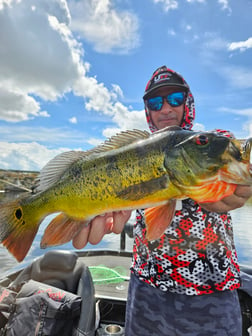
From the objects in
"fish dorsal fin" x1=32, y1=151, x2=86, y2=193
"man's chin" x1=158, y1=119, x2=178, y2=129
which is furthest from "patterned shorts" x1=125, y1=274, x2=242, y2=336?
"man's chin" x1=158, y1=119, x2=178, y2=129

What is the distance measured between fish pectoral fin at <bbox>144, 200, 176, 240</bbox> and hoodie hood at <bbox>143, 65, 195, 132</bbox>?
5.72 feet

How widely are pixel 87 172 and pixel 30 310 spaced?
313 centimetres

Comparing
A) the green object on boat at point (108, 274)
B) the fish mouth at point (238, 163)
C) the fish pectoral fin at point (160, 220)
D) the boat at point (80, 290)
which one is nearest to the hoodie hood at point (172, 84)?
the fish mouth at point (238, 163)

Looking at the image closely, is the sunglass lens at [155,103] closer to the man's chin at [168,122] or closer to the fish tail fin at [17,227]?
the man's chin at [168,122]

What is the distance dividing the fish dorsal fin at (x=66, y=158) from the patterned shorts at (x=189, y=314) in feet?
5.40

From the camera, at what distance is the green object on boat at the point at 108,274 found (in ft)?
21.6

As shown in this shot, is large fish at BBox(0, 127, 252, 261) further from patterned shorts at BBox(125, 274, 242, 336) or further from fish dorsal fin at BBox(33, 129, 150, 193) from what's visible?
patterned shorts at BBox(125, 274, 242, 336)

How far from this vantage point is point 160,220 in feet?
6.61

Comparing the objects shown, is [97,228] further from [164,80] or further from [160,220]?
[164,80]

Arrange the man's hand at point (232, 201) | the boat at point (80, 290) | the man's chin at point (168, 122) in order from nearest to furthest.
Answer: the man's hand at point (232, 201) < the man's chin at point (168, 122) < the boat at point (80, 290)

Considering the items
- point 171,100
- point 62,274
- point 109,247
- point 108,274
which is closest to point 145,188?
point 171,100

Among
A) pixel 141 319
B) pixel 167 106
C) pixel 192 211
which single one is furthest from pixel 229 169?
pixel 141 319

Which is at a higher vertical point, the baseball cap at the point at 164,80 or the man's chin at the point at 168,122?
the baseball cap at the point at 164,80

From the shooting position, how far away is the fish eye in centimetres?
195
